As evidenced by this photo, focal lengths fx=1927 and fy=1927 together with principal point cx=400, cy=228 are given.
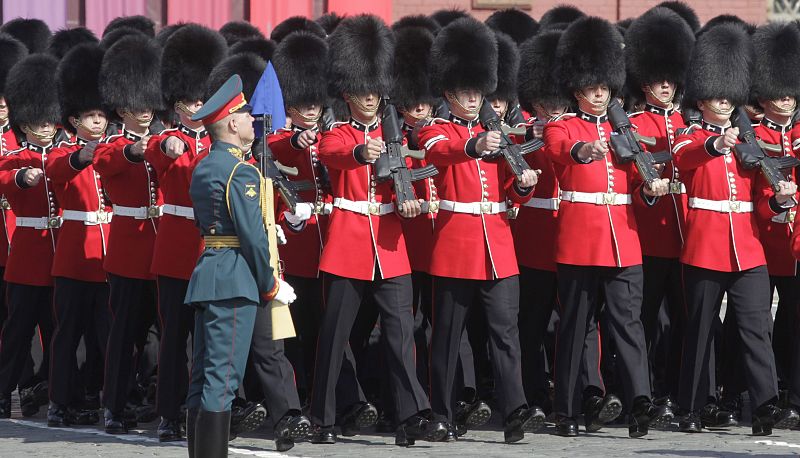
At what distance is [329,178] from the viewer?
7.55m

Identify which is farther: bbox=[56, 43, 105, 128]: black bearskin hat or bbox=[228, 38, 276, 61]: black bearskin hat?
bbox=[228, 38, 276, 61]: black bearskin hat

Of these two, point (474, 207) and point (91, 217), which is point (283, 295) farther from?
point (91, 217)

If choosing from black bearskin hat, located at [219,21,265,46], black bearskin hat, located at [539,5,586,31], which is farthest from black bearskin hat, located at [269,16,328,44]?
black bearskin hat, located at [539,5,586,31]

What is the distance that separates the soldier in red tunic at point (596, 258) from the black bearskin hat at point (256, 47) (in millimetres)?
1470

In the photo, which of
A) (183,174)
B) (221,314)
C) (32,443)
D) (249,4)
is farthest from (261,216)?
(249,4)

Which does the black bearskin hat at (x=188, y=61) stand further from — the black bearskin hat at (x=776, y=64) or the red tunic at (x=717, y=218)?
the black bearskin hat at (x=776, y=64)

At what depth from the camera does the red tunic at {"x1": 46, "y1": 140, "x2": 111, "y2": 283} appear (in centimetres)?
789

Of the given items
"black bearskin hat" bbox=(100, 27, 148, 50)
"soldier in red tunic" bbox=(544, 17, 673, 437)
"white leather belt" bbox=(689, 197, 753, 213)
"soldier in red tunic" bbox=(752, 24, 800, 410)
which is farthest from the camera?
"black bearskin hat" bbox=(100, 27, 148, 50)

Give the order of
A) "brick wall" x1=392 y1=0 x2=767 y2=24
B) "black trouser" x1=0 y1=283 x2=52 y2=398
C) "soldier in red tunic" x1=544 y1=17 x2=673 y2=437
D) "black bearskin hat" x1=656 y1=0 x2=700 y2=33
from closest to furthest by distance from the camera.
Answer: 1. "soldier in red tunic" x1=544 y1=17 x2=673 y2=437
2. "black trouser" x1=0 y1=283 x2=52 y2=398
3. "black bearskin hat" x1=656 y1=0 x2=700 y2=33
4. "brick wall" x1=392 y1=0 x2=767 y2=24

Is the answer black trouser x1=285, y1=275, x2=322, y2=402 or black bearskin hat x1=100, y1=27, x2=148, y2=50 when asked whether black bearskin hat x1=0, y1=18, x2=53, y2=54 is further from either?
black trouser x1=285, y1=275, x2=322, y2=402

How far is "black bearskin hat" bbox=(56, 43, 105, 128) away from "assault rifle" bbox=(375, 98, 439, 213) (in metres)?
1.40

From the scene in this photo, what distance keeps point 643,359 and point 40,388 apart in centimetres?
264

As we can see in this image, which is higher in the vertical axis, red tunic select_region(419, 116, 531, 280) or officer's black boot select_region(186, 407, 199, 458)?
red tunic select_region(419, 116, 531, 280)

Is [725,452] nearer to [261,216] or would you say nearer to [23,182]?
[261,216]
